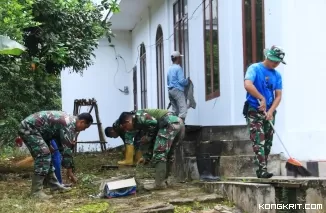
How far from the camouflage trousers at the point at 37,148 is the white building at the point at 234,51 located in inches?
129

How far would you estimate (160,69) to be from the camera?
48.1ft

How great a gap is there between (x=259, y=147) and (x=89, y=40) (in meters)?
5.35

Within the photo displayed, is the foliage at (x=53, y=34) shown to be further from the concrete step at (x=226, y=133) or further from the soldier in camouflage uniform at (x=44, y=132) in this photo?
the concrete step at (x=226, y=133)

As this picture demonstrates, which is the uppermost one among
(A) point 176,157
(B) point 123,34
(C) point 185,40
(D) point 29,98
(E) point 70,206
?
(B) point 123,34

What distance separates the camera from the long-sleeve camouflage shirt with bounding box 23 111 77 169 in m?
6.58

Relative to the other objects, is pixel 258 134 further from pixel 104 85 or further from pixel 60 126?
pixel 104 85

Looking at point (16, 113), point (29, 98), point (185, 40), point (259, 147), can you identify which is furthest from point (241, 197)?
point (16, 113)

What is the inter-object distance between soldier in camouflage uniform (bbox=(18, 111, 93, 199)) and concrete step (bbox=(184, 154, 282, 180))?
1518mm

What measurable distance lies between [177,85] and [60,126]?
3513mm

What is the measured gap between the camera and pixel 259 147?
576cm

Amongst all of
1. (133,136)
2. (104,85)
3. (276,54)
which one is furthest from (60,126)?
(104,85)

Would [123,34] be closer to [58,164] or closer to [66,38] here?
[66,38]

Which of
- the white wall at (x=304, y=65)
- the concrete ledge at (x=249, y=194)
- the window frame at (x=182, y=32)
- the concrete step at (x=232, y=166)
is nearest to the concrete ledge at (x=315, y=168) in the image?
the concrete step at (x=232, y=166)

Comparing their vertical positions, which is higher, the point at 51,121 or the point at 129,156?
the point at 51,121
